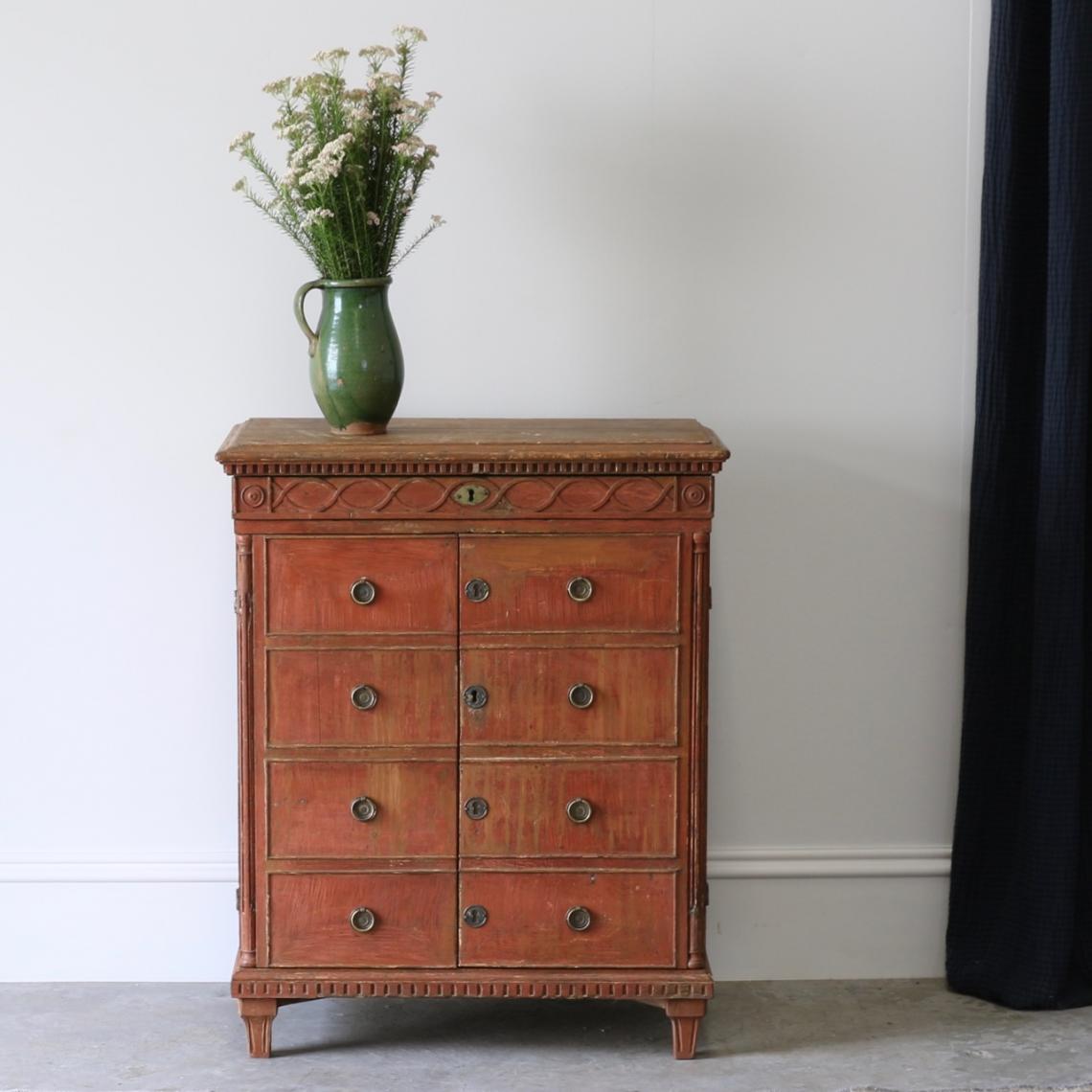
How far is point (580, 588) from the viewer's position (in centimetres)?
257

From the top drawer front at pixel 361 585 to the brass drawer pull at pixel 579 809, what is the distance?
367 millimetres

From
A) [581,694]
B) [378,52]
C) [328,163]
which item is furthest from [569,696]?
[378,52]

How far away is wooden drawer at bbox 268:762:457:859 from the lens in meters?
2.61

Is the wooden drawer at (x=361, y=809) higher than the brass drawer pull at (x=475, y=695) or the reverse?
the reverse

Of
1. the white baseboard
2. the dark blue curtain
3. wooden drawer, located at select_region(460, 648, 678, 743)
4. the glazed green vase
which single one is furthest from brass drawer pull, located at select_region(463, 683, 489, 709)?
the dark blue curtain

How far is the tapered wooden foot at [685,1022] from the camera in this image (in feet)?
8.75

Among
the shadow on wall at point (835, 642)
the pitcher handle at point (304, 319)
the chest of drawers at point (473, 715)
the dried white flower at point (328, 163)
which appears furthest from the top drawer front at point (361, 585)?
the shadow on wall at point (835, 642)

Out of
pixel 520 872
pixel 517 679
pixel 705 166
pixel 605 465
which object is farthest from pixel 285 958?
pixel 705 166

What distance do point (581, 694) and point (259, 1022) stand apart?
829 mm

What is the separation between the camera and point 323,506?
8.35ft

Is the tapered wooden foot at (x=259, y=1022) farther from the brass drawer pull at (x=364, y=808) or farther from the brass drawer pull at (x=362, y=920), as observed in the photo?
the brass drawer pull at (x=364, y=808)

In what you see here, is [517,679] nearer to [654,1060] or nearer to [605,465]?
[605,465]

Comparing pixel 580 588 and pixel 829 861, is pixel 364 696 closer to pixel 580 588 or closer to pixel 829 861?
pixel 580 588

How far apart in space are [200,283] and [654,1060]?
5.54 feet
